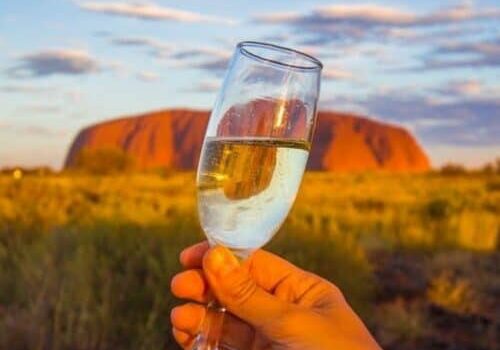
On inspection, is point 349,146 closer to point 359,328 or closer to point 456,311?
point 456,311

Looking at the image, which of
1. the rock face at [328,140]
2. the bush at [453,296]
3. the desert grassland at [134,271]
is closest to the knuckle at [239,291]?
the desert grassland at [134,271]

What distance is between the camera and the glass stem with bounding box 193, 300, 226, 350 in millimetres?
2674

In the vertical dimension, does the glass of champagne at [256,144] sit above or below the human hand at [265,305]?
above

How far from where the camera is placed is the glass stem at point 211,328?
267 cm

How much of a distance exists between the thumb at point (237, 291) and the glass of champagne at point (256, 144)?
0.09 feet

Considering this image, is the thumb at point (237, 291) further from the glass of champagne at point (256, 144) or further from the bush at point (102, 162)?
the bush at point (102, 162)

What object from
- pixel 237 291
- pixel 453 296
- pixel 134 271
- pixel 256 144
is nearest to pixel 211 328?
pixel 237 291

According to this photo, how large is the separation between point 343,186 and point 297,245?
34450 mm

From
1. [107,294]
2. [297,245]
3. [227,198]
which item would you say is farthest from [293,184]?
[297,245]

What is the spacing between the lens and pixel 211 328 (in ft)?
8.79

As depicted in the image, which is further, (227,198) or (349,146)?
(349,146)

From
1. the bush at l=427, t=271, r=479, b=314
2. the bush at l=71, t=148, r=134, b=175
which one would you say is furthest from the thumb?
the bush at l=71, t=148, r=134, b=175

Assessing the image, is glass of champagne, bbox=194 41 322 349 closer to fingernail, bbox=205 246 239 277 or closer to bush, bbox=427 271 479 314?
fingernail, bbox=205 246 239 277

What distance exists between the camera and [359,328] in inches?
107
